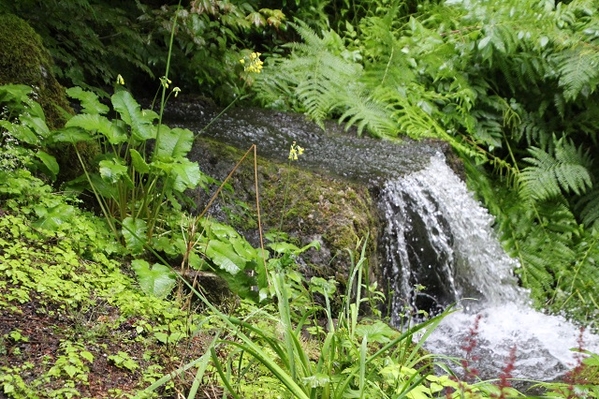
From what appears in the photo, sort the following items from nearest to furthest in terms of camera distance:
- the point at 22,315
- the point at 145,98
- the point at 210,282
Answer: the point at 22,315, the point at 210,282, the point at 145,98

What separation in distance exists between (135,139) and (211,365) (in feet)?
3.50

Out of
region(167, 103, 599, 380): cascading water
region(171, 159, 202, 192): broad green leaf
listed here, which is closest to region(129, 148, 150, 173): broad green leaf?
region(171, 159, 202, 192): broad green leaf

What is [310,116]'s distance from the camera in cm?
502

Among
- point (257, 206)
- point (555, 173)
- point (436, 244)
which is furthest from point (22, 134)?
point (555, 173)

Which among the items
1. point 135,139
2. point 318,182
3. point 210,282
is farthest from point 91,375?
point 318,182

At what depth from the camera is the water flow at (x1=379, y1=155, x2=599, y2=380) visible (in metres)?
3.46

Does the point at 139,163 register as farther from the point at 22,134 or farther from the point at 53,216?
the point at 22,134

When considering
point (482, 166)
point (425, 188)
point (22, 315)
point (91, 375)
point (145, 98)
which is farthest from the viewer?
point (482, 166)

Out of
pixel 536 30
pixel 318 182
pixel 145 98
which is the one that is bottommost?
pixel 145 98

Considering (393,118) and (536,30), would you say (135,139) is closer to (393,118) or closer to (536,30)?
(393,118)

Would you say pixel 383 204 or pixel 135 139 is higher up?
pixel 135 139

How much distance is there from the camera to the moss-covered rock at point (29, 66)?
2.88 m

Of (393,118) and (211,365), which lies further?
(393,118)

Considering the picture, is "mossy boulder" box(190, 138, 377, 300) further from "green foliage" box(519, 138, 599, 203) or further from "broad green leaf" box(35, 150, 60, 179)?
"green foliage" box(519, 138, 599, 203)
